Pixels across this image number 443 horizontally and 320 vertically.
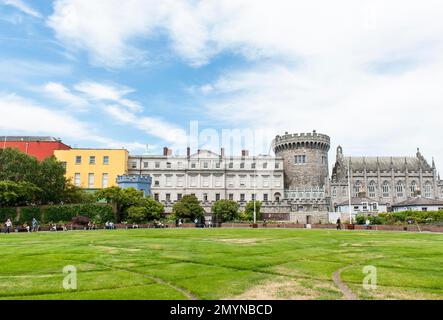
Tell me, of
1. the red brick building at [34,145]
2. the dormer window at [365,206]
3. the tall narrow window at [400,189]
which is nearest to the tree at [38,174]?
the red brick building at [34,145]

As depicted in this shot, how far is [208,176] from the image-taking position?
282ft

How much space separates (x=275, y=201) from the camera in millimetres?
78938

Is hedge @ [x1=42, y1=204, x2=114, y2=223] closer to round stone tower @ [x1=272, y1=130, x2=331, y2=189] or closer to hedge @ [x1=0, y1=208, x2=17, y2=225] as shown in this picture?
hedge @ [x1=0, y1=208, x2=17, y2=225]

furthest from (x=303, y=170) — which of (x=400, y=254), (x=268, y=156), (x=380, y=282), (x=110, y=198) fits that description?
(x=380, y=282)

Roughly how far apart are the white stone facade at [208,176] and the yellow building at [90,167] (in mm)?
4947

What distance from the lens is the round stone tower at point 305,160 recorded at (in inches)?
3440

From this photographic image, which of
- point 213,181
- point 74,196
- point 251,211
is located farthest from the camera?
point 213,181

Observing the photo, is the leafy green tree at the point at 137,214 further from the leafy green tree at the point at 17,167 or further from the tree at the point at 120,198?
the leafy green tree at the point at 17,167

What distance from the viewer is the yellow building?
79.4 metres

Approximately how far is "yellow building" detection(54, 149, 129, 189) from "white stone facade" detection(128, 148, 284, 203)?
495cm

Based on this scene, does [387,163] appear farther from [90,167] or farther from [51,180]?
[51,180]

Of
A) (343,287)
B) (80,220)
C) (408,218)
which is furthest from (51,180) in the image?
(343,287)

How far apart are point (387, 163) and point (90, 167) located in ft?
213
